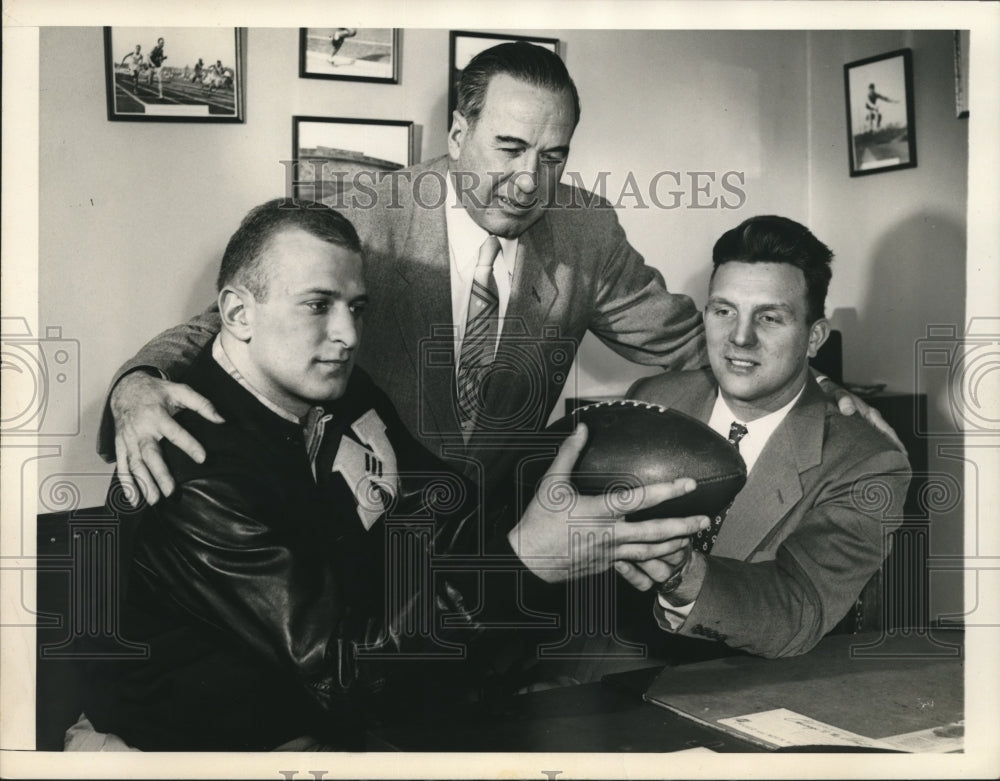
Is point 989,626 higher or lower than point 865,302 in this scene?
lower

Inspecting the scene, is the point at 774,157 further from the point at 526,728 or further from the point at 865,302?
the point at 526,728

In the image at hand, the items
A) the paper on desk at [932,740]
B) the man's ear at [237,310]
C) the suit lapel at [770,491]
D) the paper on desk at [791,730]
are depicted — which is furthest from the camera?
the suit lapel at [770,491]

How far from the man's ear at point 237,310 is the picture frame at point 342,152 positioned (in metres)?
0.25

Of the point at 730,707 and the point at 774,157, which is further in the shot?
the point at 774,157

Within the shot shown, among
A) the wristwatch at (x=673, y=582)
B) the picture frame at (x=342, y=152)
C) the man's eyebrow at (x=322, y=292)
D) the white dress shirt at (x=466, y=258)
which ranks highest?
the picture frame at (x=342, y=152)

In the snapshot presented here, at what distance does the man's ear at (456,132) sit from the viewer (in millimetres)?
2111

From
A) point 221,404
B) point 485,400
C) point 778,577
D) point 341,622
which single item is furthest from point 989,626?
A: point 221,404

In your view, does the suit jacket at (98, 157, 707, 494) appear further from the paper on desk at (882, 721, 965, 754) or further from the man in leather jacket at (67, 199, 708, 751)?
the paper on desk at (882, 721, 965, 754)

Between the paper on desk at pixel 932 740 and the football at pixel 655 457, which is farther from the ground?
the football at pixel 655 457

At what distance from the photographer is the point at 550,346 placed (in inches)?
85.0

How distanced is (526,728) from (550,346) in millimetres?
797

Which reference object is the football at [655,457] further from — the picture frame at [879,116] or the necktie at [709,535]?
the picture frame at [879,116]

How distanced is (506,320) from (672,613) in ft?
2.37

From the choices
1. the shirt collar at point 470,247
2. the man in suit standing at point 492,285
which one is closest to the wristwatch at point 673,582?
the man in suit standing at point 492,285
